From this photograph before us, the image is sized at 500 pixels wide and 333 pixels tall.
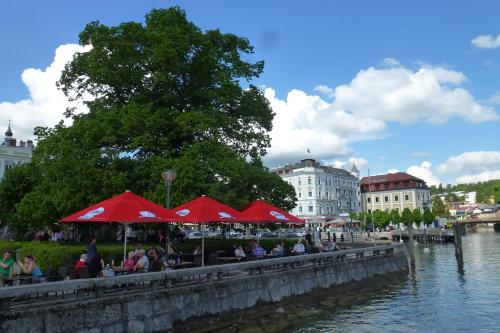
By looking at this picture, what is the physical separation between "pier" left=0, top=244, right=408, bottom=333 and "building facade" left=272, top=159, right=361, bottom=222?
83.9 m

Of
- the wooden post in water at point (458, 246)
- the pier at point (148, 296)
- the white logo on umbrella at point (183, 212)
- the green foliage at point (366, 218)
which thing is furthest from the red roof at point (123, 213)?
the green foliage at point (366, 218)

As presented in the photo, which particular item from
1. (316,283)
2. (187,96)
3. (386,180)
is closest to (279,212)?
(316,283)

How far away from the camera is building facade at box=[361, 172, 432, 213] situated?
385 ft

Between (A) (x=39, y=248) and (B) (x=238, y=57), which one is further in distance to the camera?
(B) (x=238, y=57)

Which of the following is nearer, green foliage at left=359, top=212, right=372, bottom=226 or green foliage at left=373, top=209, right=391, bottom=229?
green foliage at left=373, top=209, right=391, bottom=229

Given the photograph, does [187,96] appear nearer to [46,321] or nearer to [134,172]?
[134,172]

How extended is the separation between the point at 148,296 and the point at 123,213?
3026 millimetres

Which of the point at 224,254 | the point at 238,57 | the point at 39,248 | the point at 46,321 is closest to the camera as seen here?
the point at 46,321

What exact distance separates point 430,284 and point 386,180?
333 ft

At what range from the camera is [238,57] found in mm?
30062

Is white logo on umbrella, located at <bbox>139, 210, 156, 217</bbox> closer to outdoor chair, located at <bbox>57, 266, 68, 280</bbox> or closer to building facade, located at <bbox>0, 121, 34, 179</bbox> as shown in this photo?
outdoor chair, located at <bbox>57, 266, 68, 280</bbox>

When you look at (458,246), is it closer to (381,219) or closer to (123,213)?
(123,213)

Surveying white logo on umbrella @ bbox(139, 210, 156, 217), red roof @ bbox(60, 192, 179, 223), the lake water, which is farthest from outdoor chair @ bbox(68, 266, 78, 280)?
the lake water

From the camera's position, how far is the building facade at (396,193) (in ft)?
385
